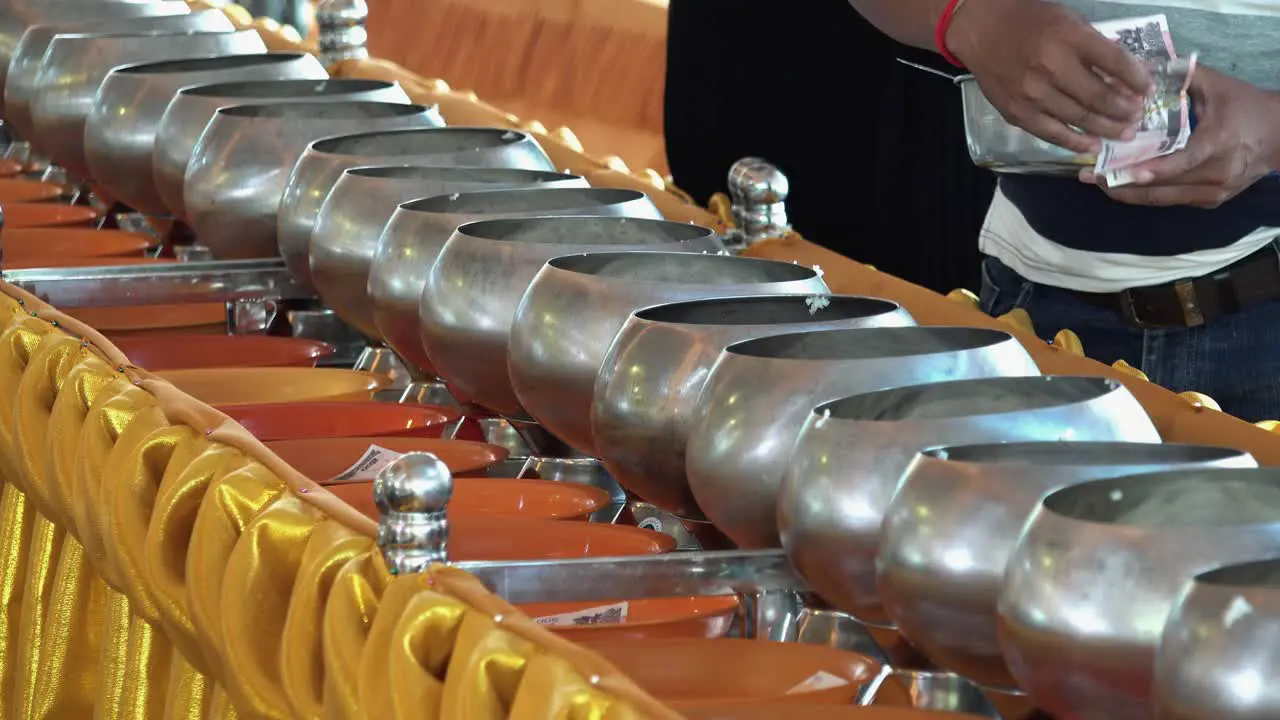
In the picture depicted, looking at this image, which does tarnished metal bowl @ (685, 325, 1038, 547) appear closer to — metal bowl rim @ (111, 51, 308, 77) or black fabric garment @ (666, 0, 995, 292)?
metal bowl rim @ (111, 51, 308, 77)

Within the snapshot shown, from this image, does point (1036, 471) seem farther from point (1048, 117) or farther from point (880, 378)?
point (1048, 117)

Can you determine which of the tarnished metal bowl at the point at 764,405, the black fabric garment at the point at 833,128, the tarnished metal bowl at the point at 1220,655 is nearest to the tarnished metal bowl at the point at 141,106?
the tarnished metal bowl at the point at 764,405

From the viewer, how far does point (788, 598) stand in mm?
849

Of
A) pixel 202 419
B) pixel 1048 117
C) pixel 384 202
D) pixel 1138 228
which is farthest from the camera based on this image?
pixel 1138 228

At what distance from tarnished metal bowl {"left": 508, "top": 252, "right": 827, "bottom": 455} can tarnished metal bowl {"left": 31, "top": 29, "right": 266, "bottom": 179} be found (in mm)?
1001

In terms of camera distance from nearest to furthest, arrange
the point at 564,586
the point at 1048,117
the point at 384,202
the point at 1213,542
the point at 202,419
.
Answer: the point at 1213,542 < the point at 564,586 < the point at 202,419 < the point at 384,202 < the point at 1048,117

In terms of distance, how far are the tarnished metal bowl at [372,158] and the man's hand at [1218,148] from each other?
1.36ft

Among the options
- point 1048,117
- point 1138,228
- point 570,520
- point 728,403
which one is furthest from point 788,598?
point 1138,228

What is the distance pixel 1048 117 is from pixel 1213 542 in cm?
81

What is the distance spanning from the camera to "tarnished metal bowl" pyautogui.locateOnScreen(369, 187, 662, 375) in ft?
3.84

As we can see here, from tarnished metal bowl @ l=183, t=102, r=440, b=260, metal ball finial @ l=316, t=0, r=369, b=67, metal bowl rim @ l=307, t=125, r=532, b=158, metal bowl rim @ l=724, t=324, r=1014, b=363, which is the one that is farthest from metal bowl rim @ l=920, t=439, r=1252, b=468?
metal ball finial @ l=316, t=0, r=369, b=67

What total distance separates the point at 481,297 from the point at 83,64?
3.31 feet

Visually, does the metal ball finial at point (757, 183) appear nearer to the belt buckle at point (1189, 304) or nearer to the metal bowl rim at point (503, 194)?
the metal bowl rim at point (503, 194)

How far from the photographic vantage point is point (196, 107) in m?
1.63
